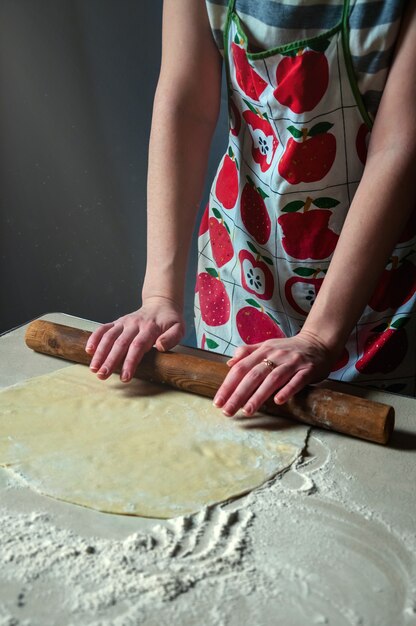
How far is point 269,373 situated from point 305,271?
Result: 1.08 ft

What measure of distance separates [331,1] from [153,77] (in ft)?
3.45

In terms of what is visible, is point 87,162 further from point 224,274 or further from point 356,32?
point 356,32

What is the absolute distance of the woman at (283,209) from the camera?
3.71 feet

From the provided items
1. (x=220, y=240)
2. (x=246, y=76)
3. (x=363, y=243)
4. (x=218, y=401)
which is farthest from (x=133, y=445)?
(x=246, y=76)

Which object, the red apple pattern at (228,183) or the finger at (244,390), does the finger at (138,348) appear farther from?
the red apple pattern at (228,183)

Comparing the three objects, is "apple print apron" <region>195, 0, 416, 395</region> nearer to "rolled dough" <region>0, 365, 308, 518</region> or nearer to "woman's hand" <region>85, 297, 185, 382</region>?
"woman's hand" <region>85, 297, 185, 382</region>

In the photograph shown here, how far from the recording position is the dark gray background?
209 cm

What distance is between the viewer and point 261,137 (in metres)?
1.31

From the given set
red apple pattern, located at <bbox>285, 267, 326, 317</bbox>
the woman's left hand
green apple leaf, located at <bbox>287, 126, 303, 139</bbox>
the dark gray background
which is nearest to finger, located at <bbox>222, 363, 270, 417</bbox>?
the woman's left hand

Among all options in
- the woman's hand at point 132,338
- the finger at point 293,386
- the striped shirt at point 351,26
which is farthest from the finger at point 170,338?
the striped shirt at point 351,26

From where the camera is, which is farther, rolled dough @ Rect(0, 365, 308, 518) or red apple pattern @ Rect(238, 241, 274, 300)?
red apple pattern @ Rect(238, 241, 274, 300)

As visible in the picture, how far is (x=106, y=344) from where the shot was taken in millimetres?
1188

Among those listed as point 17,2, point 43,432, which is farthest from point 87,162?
point 43,432

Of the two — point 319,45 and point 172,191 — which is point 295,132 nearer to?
point 319,45
